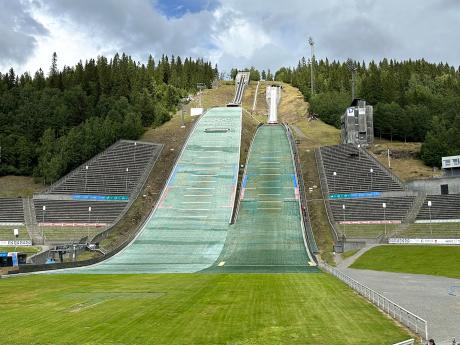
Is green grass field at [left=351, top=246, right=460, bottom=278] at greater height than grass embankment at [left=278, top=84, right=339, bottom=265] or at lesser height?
lesser

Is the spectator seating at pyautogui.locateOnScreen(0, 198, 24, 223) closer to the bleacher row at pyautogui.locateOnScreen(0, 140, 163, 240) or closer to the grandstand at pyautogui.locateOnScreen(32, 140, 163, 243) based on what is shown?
the bleacher row at pyautogui.locateOnScreen(0, 140, 163, 240)

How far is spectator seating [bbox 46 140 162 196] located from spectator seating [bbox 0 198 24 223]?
4595mm

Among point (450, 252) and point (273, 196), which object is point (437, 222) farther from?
point (273, 196)

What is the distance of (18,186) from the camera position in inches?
3287

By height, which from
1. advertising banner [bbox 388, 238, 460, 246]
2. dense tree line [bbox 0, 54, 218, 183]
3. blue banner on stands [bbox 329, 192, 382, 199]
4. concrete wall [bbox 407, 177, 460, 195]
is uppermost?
dense tree line [bbox 0, 54, 218, 183]

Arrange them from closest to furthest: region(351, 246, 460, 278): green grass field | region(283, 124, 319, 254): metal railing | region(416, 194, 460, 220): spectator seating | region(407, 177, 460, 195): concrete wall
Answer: region(351, 246, 460, 278): green grass field
region(283, 124, 319, 254): metal railing
region(416, 194, 460, 220): spectator seating
region(407, 177, 460, 195): concrete wall

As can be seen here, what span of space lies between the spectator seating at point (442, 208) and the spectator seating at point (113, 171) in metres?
40.3

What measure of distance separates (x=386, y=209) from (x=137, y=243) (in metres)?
32.0

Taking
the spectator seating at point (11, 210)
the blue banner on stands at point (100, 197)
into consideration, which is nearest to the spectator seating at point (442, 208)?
the blue banner on stands at point (100, 197)

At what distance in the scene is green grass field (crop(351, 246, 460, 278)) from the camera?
3969cm

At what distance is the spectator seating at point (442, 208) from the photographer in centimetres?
5959

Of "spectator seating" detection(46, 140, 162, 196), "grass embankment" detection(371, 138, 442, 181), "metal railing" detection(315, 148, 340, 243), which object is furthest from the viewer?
"grass embankment" detection(371, 138, 442, 181)

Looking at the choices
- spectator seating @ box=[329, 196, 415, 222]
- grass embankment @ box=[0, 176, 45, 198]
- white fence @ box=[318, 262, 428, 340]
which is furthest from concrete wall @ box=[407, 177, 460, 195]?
grass embankment @ box=[0, 176, 45, 198]

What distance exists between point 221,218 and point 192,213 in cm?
418
